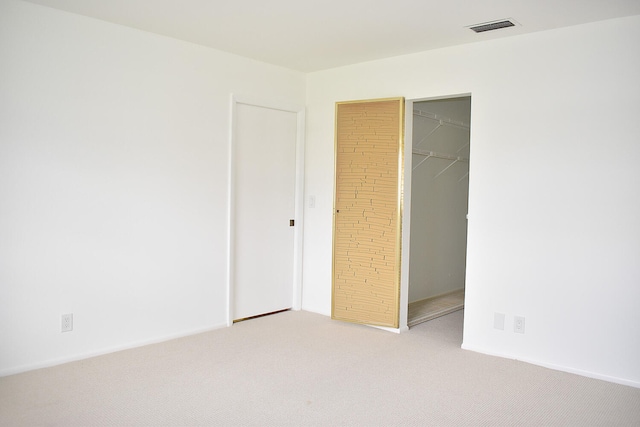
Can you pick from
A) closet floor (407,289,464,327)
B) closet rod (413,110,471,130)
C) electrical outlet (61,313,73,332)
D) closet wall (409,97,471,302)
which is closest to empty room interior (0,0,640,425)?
electrical outlet (61,313,73,332)

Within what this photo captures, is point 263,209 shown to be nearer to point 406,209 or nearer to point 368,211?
point 368,211

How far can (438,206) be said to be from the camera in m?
5.92

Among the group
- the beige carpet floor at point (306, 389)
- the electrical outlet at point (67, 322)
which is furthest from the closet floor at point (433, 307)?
the electrical outlet at point (67, 322)

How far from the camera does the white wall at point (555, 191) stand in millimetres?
3338

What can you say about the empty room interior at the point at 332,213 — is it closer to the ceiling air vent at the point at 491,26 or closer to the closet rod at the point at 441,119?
the ceiling air vent at the point at 491,26

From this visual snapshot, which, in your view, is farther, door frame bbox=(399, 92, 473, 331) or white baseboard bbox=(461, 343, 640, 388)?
door frame bbox=(399, 92, 473, 331)

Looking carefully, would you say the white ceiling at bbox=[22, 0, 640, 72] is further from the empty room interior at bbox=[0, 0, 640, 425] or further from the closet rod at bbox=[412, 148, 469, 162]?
the closet rod at bbox=[412, 148, 469, 162]

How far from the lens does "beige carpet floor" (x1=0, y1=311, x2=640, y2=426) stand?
276cm

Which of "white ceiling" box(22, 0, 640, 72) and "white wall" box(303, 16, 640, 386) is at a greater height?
"white ceiling" box(22, 0, 640, 72)

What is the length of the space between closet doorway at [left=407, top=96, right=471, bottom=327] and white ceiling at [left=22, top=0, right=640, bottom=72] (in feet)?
4.75

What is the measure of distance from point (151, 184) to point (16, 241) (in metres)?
1.01

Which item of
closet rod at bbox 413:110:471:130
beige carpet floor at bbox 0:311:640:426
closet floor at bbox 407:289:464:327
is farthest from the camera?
closet rod at bbox 413:110:471:130

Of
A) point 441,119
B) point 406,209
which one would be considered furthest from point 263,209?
point 441,119

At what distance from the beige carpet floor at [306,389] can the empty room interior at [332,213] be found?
2 cm
